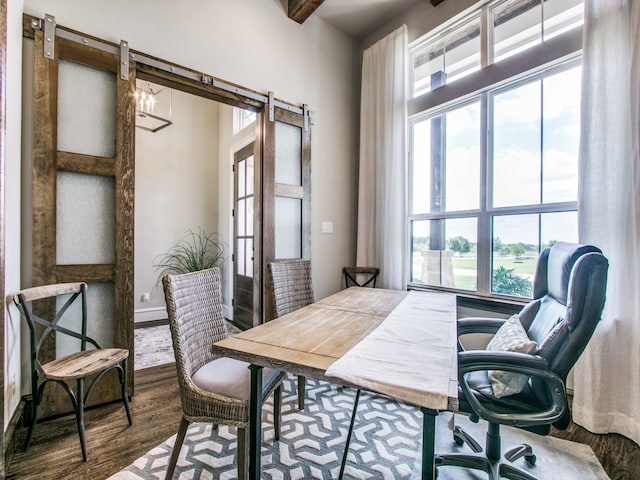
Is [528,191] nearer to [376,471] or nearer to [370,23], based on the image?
[376,471]

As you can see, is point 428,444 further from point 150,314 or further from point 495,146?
point 150,314

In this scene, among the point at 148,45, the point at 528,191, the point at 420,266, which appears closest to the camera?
the point at 148,45

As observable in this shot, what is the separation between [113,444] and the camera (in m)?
1.65

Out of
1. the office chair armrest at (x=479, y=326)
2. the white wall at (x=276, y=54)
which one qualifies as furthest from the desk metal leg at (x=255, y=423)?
the white wall at (x=276, y=54)

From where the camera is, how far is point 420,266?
10.1 ft

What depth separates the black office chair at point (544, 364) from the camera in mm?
1080

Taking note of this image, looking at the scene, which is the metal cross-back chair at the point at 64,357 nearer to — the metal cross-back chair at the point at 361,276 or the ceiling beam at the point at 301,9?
the metal cross-back chair at the point at 361,276

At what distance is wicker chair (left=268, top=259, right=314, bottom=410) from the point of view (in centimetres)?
204

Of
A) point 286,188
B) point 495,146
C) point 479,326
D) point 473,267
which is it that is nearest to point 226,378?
point 479,326

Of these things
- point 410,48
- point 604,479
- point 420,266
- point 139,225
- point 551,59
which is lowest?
point 604,479

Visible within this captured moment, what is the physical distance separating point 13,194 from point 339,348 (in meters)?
1.95

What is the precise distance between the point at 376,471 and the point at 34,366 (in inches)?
73.0

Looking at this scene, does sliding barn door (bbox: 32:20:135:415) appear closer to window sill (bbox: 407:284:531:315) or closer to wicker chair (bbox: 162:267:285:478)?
wicker chair (bbox: 162:267:285:478)

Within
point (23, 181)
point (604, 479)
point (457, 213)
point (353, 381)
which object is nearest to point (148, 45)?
point (23, 181)
